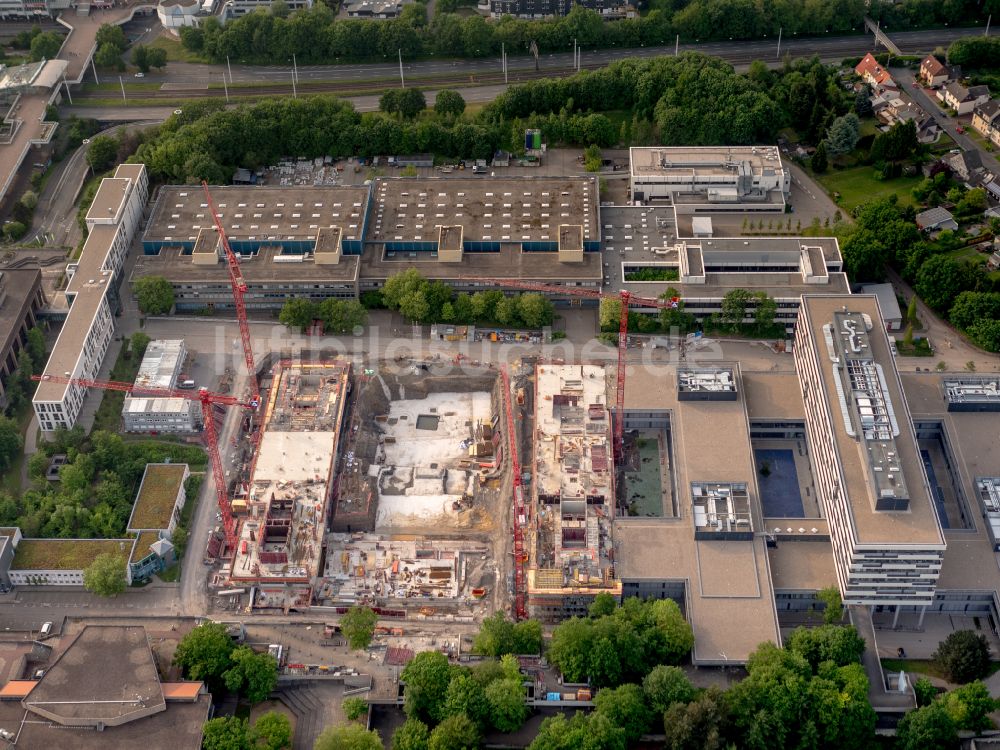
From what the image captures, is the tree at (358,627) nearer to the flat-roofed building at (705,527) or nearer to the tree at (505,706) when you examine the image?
the tree at (505,706)

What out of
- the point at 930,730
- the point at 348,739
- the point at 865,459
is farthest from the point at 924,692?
the point at 348,739

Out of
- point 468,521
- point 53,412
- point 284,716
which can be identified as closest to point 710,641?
point 468,521

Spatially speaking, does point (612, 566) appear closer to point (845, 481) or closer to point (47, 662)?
point (845, 481)

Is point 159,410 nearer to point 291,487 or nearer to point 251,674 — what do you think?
point 291,487

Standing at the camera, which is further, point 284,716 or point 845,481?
point 845,481

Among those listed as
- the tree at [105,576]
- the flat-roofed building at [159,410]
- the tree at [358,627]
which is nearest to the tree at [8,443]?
the flat-roofed building at [159,410]

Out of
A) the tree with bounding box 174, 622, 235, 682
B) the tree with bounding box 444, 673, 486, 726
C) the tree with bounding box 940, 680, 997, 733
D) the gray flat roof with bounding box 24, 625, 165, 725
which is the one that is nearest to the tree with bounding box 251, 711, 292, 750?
the tree with bounding box 174, 622, 235, 682
